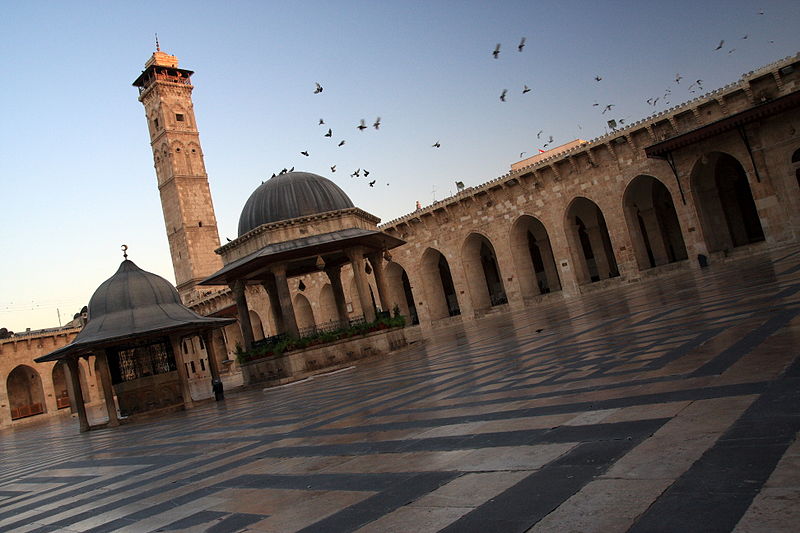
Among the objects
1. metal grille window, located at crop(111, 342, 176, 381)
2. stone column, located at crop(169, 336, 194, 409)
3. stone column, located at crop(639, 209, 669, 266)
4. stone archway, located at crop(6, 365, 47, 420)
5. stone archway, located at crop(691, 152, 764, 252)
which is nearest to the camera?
A: stone column, located at crop(169, 336, 194, 409)

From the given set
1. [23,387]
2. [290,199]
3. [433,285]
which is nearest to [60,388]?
[23,387]

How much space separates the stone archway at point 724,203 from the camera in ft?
81.9

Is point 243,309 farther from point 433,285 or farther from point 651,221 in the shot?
point 651,221

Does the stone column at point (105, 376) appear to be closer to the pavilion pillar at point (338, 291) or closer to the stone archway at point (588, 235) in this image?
the pavilion pillar at point (338, 291)

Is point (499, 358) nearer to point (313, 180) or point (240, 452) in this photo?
point (240, 452)

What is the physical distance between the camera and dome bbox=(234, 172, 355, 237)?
20.3 metres

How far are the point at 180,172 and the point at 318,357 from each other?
41.0m

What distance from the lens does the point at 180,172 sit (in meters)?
53.9

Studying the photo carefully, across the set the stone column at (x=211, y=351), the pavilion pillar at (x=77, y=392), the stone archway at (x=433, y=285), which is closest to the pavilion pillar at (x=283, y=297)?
the stone column at (x=211, y=351)

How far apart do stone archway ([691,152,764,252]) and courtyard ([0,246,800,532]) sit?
18.6 metres

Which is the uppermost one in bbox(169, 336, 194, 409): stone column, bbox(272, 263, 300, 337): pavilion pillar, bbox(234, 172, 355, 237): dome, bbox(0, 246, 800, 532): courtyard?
bbox(234, 172, 355, 237): dome

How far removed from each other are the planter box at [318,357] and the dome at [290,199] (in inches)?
186

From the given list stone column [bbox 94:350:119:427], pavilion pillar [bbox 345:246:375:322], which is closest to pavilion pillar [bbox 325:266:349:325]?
pavilion pillar [bbox 345:246:375:322]

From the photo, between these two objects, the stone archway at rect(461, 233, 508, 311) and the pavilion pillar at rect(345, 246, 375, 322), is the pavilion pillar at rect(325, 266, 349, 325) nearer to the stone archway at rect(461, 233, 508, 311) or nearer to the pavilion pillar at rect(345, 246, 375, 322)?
the pavilion pillar at rect(345, 246, 375, 322)
